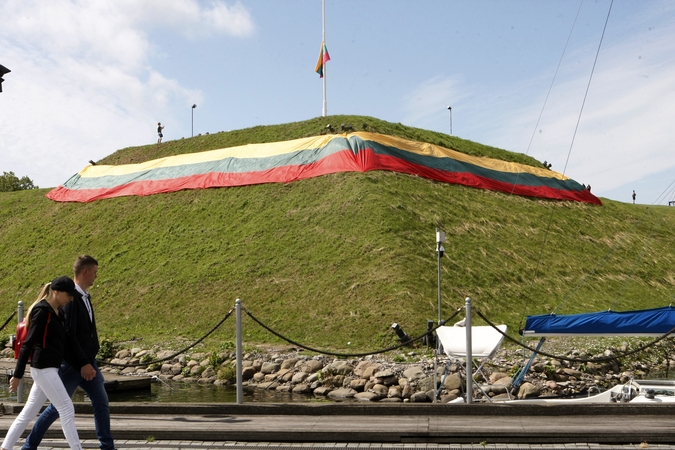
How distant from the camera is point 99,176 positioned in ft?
151

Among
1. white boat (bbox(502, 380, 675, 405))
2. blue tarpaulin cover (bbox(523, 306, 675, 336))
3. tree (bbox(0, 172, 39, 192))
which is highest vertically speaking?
tree (bbox(0, 172, 39, 192))

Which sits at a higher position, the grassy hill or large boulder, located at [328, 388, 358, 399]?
the grassy hill

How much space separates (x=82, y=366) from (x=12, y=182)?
3590 inches

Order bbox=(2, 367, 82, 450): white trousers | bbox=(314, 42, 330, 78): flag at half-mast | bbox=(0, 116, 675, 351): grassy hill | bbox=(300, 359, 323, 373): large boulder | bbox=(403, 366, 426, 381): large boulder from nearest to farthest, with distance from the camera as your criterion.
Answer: bbox=(2, 367, 82, 450): white trousers
bbox=(403, 366, 426, 381): large boulder
bbox=(300, 359, 323, 373): large boulder
bbox=(0, 116, 675, 351): grassy hill
bbox=(314, 42, 330, 78): flag at half-mast

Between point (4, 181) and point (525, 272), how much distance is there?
7700cm

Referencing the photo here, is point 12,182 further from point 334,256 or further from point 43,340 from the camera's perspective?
point 43,340

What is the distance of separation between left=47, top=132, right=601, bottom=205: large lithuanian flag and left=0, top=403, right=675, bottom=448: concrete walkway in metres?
27.0

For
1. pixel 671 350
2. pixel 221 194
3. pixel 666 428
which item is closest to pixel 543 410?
pixel 666 428

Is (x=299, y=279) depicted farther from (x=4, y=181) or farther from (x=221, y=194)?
(x=4, y=181)

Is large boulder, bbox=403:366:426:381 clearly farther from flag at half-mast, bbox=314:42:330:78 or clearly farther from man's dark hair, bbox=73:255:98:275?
flag at half-mast, bbox=314:42:330:78

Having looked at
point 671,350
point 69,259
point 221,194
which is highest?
point 221,194

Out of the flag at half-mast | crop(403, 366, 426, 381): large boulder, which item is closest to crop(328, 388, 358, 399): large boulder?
crop(403, 366, 426, 381): large boulder

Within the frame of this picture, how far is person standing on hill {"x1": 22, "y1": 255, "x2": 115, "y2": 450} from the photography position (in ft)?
23.1

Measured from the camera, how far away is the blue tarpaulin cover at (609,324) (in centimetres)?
1232
